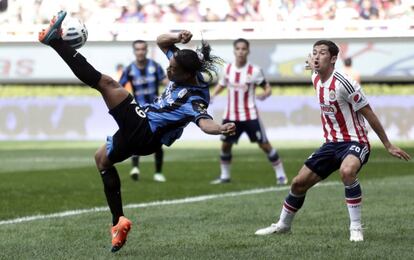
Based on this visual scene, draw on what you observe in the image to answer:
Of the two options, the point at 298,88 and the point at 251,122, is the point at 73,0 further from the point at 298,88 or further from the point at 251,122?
the point at 251,122

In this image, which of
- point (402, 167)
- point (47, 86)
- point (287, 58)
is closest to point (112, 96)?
point (402, 167)

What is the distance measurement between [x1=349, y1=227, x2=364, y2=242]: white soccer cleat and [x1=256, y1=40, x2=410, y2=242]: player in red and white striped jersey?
8 cm

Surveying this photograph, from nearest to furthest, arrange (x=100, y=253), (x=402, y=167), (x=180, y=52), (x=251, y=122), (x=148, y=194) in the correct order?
1. (x=100, y=253)
2. (x=180, y=52)
3. (x=148, y=194)
4. (x=251, y=122)
5. (x=402, y=167)

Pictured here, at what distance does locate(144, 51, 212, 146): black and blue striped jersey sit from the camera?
8.09m

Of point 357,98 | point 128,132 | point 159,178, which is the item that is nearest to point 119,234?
point 128,132

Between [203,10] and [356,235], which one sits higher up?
[356,235]

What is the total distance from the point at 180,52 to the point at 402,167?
10276 millimetres

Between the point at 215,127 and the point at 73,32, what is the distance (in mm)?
1708

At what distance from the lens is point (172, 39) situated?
8.64 meters

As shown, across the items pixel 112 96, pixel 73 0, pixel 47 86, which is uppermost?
pixel 112 96

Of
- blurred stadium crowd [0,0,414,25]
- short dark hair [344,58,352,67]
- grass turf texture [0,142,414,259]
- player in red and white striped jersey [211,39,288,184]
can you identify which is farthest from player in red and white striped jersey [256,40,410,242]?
blurred stadium crowd [0,0,414,25]

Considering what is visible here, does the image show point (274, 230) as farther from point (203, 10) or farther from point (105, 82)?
point (203, 10)

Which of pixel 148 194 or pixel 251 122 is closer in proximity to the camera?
pixel 148 194

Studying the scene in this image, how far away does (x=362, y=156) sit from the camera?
854 cm
